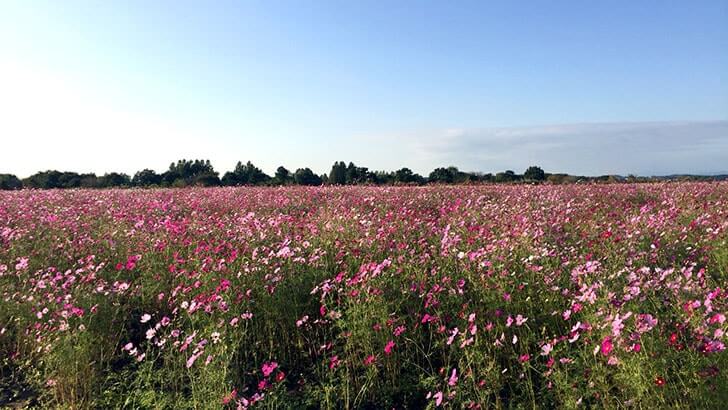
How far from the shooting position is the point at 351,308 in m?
3.29

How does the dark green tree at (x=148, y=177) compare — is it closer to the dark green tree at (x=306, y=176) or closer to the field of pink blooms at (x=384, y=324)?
the dark green tree at (x=306, y=176)

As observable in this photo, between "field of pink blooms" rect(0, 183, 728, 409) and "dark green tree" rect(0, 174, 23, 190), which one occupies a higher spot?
"dark green tree" rect(0, 174, 23, 190)

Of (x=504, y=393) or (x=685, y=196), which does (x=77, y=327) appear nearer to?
(x=504, y=393)

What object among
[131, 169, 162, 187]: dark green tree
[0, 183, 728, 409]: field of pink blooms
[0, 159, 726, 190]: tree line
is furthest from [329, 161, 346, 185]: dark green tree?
[0, 183, 728, 409]: field of pink blooms

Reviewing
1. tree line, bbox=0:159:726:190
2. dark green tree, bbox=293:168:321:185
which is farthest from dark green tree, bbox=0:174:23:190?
dark green tree, bbox=293:168:321:185

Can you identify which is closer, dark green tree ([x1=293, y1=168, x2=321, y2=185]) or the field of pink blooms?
the field of pink blooms

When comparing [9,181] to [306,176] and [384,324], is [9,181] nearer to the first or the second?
[306,176]

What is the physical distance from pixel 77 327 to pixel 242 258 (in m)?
1.34

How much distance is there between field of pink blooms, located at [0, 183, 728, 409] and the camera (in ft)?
8.26

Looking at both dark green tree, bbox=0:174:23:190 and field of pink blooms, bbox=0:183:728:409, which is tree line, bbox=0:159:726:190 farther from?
field of pink blooms, bbox=0:183:728:409

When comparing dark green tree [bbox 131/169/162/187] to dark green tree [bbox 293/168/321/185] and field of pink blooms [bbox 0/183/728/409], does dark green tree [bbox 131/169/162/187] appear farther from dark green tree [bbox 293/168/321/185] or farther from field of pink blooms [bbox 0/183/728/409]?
field of pink blooms [bbox 0/183/728/409]

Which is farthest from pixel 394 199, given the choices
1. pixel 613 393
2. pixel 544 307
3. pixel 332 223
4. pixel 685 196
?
pixel 613 393

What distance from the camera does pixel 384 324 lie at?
317 centimetres

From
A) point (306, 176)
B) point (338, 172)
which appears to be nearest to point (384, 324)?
point (306, 176)
